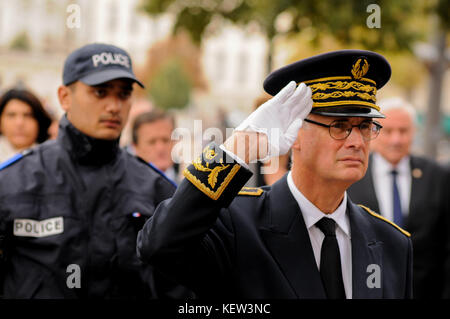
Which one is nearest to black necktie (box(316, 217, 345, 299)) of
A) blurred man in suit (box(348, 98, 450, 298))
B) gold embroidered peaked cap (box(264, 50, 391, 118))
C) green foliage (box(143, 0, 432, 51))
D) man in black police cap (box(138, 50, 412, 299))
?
man in black police cap (box(138, 50, 412, 299))

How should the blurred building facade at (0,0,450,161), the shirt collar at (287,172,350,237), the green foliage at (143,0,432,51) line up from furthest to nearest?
1. the blurred building facade at (0,0,450,161)
2. the green foliage at (143,0,432,51)
3. the shirt collar at (287,172,350,237)

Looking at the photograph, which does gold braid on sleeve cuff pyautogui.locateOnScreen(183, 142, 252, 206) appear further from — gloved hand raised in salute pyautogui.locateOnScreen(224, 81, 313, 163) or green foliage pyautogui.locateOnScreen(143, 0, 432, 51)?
green foliage pyautogui.locateOnScreen(143, 0, 432, 51)

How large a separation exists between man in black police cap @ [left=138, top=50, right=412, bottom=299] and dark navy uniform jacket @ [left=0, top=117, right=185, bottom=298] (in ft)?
3.71

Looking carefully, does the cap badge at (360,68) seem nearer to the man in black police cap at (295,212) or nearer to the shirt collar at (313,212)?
the man in black police cap at (295,212)

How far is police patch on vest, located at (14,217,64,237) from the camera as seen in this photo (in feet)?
10.4

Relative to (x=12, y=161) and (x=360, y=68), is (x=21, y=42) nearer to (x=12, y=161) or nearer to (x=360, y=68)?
(x=12, y=161)

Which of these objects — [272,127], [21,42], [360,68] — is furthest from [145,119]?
[21,42]

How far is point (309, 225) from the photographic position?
92.7 inches

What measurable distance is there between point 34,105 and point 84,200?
2227mm

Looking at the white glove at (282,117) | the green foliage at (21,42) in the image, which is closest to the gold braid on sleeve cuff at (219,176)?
the white glove at (282,117)

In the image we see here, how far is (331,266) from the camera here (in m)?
2.29

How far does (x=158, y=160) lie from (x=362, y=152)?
138 inches

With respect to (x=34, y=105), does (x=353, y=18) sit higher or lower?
higher
